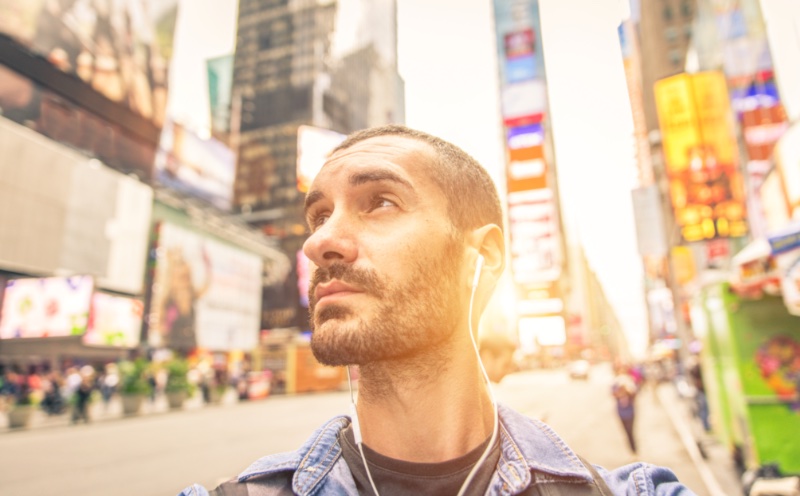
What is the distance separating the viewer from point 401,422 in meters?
1.30

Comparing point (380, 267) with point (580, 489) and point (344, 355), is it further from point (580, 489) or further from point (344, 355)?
point (580, 489)

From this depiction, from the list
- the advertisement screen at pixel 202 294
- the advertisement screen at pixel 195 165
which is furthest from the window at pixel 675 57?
the advertisement screen at pixel 202 294

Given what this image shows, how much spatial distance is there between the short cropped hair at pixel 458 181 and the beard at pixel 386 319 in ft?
0.77

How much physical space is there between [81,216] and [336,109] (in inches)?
2539

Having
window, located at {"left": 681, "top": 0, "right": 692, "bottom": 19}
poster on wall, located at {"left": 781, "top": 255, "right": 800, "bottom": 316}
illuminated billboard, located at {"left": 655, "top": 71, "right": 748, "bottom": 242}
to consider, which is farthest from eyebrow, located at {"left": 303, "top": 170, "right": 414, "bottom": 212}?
window, located at {"left": 681, "top": 0, "right": 692, "bottom": 19}

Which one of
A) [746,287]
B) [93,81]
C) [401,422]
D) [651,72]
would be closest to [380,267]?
[401,422]

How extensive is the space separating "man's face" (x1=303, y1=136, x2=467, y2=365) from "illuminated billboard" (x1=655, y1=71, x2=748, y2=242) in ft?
48.6

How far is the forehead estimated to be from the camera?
55.6 inches

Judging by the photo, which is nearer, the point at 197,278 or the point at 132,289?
the point at 132,289

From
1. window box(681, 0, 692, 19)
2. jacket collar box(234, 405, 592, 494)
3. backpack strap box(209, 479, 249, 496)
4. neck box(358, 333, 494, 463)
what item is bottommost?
backpack strap box(209, 479, 249, 496)

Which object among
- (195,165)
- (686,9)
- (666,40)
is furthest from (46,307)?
(686,9)

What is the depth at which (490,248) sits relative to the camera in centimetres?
159

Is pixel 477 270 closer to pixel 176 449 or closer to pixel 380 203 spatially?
pixel 380 203

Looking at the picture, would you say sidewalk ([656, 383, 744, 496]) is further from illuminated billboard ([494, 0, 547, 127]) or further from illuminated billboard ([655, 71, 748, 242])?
illuminated billboard ([494, 0, 547, 127])
